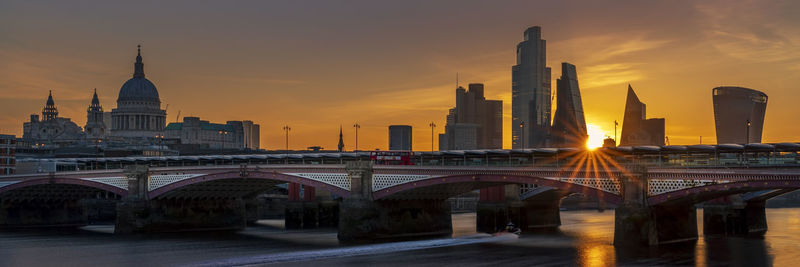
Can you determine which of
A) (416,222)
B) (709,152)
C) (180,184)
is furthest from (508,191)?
(180,184)

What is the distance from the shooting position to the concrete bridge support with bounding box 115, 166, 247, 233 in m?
110

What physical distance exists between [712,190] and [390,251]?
28.8m

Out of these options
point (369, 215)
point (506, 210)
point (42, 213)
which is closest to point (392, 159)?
point (369, 215)

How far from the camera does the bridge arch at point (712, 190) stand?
63219 mm

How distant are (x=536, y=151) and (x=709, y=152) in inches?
666

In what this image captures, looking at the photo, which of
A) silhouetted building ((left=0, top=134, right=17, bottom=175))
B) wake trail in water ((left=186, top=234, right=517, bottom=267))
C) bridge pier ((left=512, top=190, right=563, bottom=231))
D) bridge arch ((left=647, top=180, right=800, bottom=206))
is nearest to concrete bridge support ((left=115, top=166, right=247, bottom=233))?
wake trail in water ((left=186, top=234, right=517, bottom=267))

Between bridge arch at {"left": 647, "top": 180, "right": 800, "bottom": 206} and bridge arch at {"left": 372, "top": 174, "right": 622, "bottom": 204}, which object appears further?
bridge arch at {"left": 372, "top": 174, "right": 622, "bottom": 204}

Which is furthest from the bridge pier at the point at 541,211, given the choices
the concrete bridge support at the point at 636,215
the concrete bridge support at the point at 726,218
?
the concrete bridge support at the point at 636,215

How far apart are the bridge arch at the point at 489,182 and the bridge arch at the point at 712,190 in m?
3.91

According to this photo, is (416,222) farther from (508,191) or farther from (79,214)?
(79,214)

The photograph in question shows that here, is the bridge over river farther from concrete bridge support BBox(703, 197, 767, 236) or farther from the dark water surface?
the dark water surface

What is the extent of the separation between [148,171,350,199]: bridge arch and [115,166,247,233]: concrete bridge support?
74.1 inches

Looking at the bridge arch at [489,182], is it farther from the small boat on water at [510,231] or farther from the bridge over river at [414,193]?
the small boat on water at [510,231]

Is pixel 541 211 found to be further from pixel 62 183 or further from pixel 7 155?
pixel 7 155
